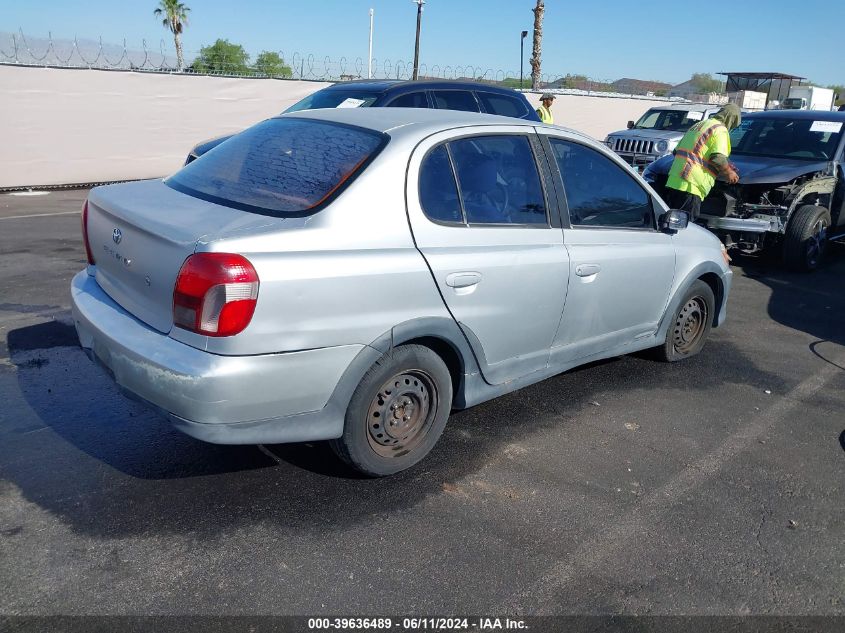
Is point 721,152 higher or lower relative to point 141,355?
higher

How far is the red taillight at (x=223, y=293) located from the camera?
9.52 ft

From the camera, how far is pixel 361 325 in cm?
322

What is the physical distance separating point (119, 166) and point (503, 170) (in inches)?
510

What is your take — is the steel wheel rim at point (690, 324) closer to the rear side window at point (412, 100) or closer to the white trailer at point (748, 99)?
the rear side window at point (412, 100)

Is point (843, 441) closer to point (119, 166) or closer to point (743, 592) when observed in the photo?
point (743, 592)

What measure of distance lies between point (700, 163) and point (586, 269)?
4.26 meters

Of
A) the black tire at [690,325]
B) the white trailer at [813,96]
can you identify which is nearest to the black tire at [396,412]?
the black tire at [690,325]

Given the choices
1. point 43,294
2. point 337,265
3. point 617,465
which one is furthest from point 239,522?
point 43,294

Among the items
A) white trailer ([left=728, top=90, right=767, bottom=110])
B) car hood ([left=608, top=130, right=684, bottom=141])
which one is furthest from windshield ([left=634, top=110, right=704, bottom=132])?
white trailer ([left=728, top=90, right=767, bottom=110])

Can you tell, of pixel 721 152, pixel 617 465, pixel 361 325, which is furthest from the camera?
pixel 721 152

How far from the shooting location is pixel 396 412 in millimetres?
3611

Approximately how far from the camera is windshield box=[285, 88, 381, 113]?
8.80 m

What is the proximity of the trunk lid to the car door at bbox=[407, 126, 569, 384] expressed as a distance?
80 centimetres

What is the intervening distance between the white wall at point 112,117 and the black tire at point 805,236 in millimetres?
11508
